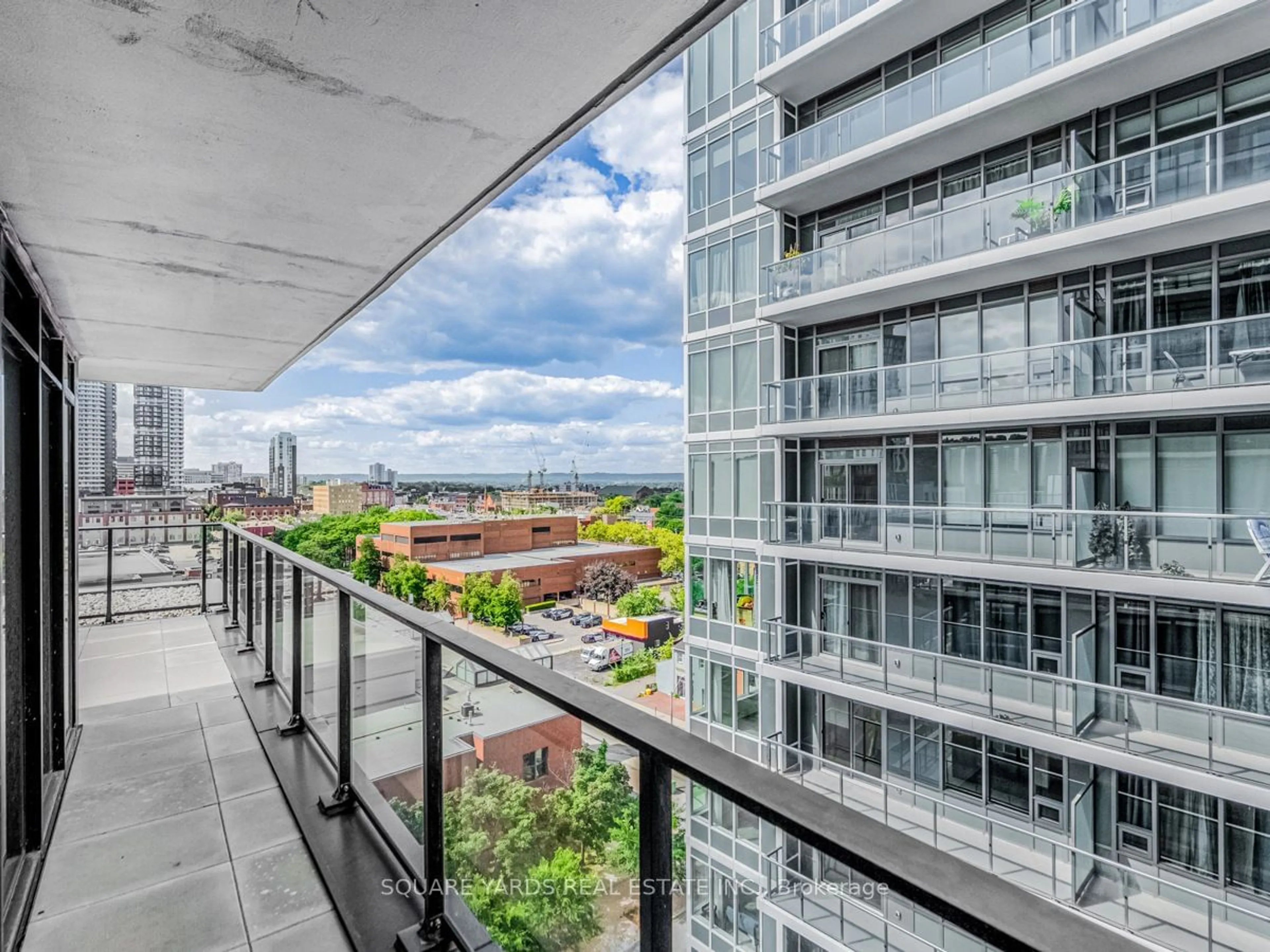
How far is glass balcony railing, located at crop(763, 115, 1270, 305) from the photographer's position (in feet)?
13.6

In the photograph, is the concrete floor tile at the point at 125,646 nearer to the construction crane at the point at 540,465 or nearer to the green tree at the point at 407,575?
the green tree at the point at 407,575

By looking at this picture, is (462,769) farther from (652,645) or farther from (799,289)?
(652,645)

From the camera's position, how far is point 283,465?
19859 millimetres

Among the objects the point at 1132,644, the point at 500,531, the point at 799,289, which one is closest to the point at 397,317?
the point at 500,531

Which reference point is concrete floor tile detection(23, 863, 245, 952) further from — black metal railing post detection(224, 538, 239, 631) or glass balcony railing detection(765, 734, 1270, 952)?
glass balcony railing detection(765, 734, 1270, 952)

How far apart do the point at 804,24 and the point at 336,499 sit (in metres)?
15.5

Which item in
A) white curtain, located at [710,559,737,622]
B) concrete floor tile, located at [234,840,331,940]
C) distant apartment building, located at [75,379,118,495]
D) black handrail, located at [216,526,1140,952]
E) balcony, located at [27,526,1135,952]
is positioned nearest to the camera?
black handrail, located at [216,526,1140,952]

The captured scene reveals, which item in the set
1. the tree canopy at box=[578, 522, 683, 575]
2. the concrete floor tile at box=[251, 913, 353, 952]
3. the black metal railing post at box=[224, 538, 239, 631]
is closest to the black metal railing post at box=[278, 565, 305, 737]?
the concrete floor tile at box=[251, 913, 353, 952]

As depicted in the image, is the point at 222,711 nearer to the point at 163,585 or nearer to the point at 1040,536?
the point at 163,585

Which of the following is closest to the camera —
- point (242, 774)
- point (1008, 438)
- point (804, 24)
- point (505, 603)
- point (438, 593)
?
point (242, 774)

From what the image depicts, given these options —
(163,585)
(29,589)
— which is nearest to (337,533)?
(163,585)

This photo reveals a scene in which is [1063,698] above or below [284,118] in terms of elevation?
below

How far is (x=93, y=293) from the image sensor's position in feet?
7.11

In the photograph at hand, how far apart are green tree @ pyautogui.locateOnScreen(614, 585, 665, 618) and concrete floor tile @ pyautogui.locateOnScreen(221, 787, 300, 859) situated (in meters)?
20.3
